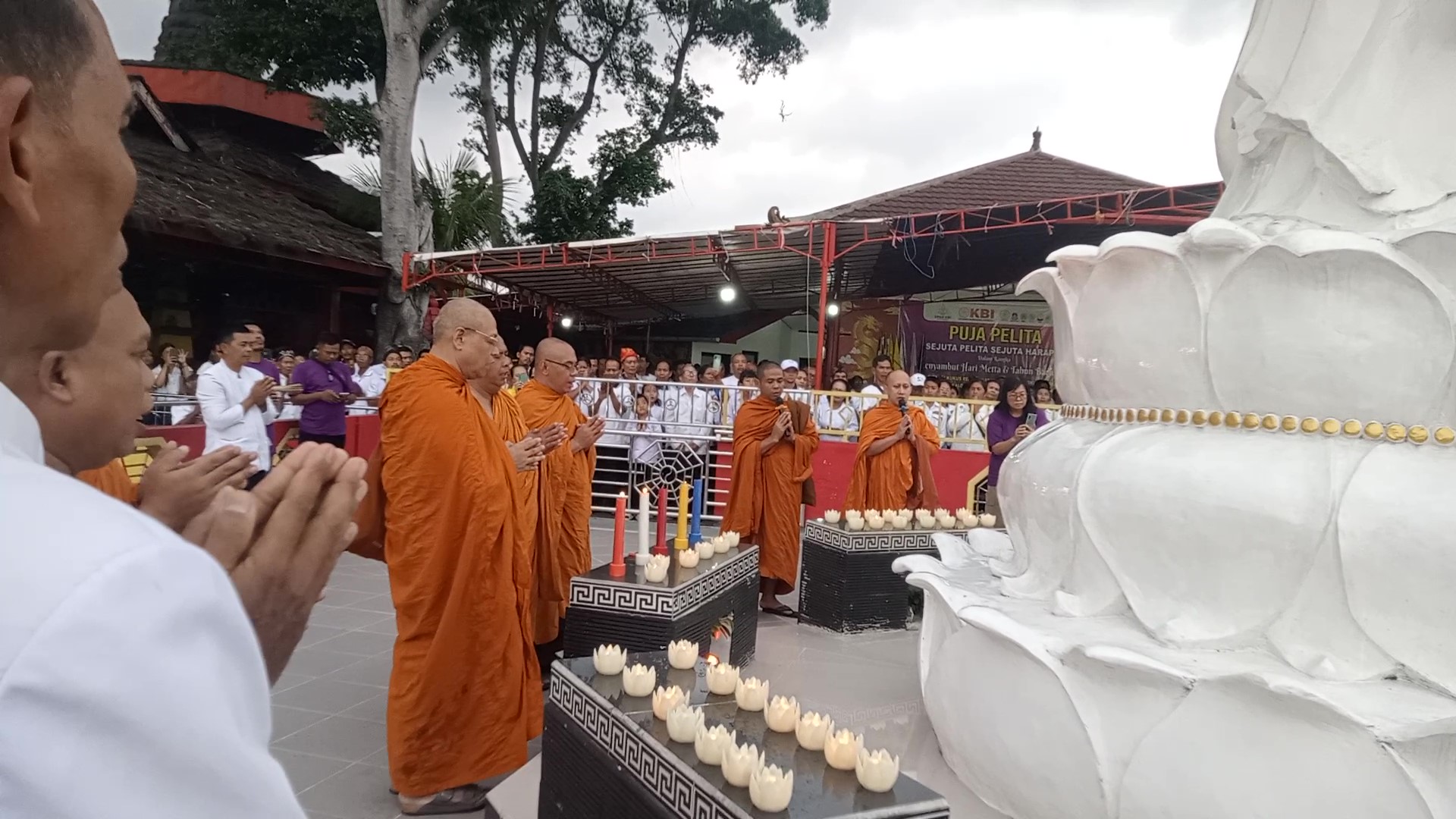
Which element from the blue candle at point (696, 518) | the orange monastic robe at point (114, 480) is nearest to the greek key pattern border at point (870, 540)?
the blue candle at point (696, 518)

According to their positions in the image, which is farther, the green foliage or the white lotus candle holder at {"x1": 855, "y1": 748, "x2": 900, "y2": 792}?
the green foliage

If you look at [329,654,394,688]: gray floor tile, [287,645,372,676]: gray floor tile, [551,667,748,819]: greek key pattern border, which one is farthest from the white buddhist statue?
A: [287,645,372,676]: gray floor tile

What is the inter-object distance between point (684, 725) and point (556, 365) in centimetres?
368

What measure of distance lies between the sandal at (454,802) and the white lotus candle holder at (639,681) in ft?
3.36

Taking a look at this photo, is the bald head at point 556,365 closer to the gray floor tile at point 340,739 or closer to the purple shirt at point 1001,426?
the gray floor tile at point 340,739

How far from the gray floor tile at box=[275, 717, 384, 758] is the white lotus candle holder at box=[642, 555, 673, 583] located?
1.41m

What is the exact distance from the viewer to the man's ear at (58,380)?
38.5 inches

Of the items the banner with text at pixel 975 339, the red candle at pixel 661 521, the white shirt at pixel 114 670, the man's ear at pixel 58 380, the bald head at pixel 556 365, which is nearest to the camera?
the white shirt at pixel 114 670

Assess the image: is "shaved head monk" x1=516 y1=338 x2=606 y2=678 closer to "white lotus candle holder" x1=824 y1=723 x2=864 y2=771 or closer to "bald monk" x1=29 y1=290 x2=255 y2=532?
"white lotus candle holder" x1=824 y1=723 x2=864 y2=771

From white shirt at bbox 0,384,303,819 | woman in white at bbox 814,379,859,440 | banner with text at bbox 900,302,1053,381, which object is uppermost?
banner with text at bbox 900,302,1053,381

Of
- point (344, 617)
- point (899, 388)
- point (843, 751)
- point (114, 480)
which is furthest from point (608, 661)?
point (899, 388)

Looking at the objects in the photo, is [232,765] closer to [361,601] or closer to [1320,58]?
[1320,58]

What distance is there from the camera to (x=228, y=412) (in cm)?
619

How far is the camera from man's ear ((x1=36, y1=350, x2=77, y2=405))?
3.21ft
